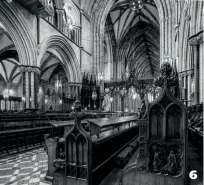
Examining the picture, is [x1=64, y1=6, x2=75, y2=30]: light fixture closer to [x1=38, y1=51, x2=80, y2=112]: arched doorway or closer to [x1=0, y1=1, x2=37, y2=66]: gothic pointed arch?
[x1=38, y1=51, x2=80, y2=112]: arched doorway

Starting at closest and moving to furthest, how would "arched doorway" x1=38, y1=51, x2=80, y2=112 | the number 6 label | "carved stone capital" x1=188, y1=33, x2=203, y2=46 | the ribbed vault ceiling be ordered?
the number 6 label < "carved stone capital" x1=188, y1=33, x2=203, y2=46 < "arched doorway" x1=38, y1=51, x2=80, y2=112 < the ribbed vault ceiling

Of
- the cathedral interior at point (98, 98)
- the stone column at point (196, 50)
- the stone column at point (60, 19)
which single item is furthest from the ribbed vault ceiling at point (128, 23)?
the stone column at point (196, 50)

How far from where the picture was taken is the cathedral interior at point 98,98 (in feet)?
7.63

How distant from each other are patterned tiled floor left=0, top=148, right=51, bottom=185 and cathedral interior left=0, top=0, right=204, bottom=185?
0.03m

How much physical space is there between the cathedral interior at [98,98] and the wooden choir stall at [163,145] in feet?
0.04

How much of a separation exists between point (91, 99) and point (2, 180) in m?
14.8

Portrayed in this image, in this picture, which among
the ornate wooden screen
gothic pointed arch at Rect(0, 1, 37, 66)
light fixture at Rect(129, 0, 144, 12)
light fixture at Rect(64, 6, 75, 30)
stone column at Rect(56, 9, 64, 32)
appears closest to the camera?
the ornate wooden screen

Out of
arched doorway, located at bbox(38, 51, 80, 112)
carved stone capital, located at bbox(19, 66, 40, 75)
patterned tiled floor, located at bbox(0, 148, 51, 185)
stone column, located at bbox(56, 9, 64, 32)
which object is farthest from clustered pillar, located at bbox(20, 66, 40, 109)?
arched doorway, located at bbox(38, 51, 80, 112)

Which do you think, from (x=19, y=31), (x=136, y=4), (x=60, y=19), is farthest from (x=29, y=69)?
(x=136, y=4)

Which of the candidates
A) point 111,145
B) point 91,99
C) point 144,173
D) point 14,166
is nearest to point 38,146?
point 14,166

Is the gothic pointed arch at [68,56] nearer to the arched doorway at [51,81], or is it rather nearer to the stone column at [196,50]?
the arched doorway at [51,81]

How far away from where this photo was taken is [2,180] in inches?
153

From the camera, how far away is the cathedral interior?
2.32m

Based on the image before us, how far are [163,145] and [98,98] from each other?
1637cm
